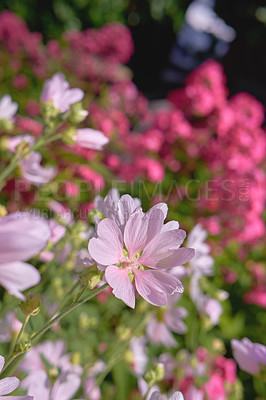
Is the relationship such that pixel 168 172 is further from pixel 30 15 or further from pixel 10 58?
pixel 30 15

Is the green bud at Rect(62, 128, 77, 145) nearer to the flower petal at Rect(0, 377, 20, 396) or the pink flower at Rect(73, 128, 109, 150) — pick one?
the pink flower at Rect(73, 128, 109, 150)

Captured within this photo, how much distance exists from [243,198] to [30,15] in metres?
3.80

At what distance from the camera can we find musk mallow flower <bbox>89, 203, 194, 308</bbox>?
1.18 feet

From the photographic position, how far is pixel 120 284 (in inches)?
14.2

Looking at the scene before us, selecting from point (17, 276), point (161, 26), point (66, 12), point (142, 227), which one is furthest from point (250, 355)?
point (161, 26)

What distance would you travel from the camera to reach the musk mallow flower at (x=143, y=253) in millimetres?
358

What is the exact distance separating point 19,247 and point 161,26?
5.85 meters

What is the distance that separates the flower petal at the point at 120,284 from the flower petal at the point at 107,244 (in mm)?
11

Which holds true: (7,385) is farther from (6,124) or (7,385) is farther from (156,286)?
(6,124)

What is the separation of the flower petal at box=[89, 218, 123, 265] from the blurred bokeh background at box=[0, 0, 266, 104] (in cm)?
435

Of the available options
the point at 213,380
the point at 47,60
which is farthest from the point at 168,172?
the point at 47,60

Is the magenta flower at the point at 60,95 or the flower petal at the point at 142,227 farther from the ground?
the magenta flower at the point at 60,95

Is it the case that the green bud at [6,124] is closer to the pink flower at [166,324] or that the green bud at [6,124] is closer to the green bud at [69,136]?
the green bud at [69,136]

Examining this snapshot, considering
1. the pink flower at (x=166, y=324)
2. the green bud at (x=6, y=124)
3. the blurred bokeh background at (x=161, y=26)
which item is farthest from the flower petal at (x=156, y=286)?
the blurred bokeh background at (x=161, y=26)
